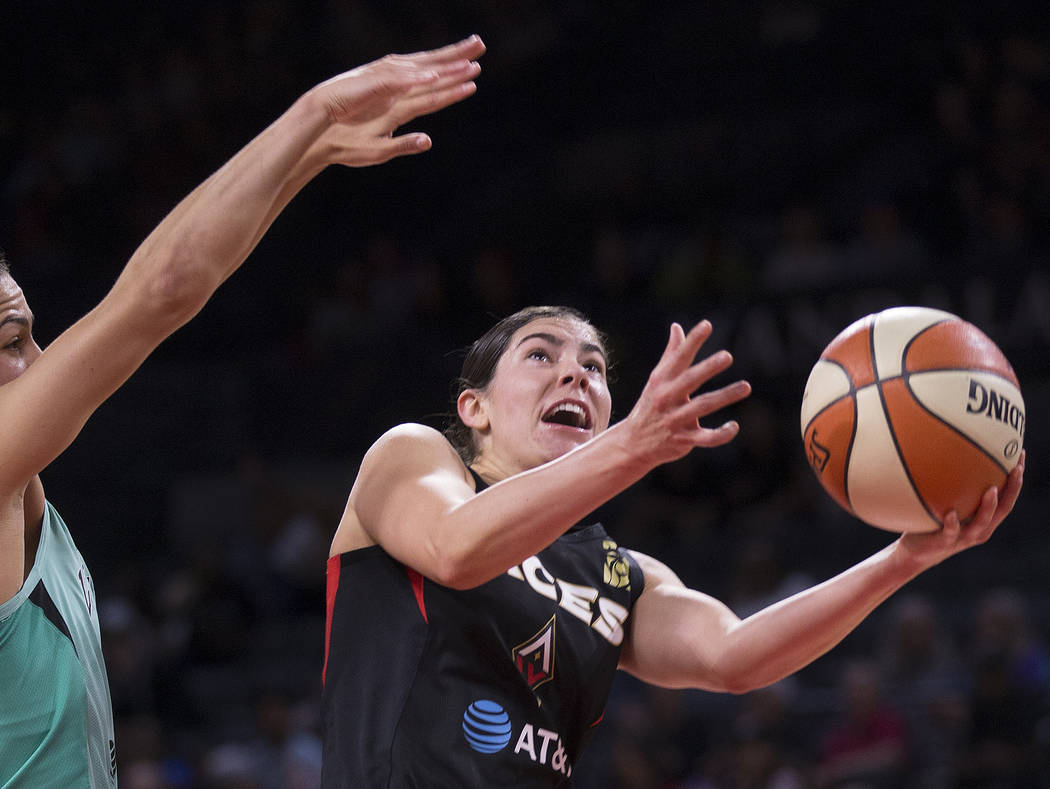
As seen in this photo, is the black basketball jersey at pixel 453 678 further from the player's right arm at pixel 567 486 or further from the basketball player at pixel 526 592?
the player's right arm at pixel 567 486

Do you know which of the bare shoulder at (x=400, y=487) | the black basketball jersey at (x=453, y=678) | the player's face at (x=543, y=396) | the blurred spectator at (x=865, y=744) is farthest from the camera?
the blurred spectator at (x=865, y=744)

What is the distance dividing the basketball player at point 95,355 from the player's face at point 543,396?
3.74ft

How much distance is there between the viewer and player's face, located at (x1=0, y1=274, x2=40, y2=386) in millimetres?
2746

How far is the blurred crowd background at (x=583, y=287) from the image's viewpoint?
805 cm

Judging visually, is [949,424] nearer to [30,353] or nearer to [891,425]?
[891,425]

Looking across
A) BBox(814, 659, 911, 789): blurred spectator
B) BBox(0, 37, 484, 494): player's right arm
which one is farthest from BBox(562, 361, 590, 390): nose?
BBox(814, 659, 911, 789): blurred spectator

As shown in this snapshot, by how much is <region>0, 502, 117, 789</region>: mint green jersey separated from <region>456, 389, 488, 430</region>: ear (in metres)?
1.27

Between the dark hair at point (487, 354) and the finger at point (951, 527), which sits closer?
the finger at point (951, 527)

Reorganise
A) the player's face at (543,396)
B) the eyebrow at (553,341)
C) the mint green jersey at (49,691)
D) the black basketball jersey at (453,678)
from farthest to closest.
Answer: the eyebrow at (553,341) → the player's face at (543,396) → the black basketball jersey at (453,678) → the mint green jersey at (49,691)

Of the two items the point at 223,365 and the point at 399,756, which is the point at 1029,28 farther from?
the point at 399,756

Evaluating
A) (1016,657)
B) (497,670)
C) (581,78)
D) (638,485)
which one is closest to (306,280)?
(581,78)

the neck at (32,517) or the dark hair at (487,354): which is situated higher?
the dark hair at (487,354)

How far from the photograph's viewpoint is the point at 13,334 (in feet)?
9.12

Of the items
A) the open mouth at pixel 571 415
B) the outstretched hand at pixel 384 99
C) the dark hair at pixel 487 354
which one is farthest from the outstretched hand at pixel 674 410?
the dark hair at pixel 487 354
